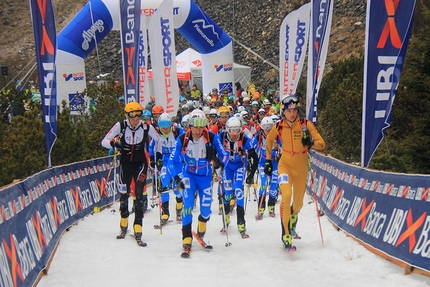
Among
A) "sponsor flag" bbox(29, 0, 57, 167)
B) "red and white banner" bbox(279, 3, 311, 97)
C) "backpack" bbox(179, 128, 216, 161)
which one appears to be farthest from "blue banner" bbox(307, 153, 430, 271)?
"red and white banner" bbox(279, 3, 311, 97)

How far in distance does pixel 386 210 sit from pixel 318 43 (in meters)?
6.75

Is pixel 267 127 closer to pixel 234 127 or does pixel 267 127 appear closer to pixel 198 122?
pixel 234 127

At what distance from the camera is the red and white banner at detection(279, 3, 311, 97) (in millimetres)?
17609

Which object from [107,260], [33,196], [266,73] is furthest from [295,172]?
[266,73]

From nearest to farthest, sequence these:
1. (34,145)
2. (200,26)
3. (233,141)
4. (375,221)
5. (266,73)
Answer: (375,221) < (233,141) < (34,145) < (200,26) < (266,73)

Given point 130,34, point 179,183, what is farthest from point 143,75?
point 179,183

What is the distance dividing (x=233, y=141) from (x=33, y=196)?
158 inches

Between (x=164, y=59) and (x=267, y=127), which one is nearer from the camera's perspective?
(x=267, y=127)

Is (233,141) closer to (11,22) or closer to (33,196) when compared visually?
(33,196)

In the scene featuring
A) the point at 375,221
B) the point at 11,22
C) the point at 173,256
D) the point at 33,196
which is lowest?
the point at 173,256

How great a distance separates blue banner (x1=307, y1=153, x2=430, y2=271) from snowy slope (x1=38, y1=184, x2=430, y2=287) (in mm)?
221

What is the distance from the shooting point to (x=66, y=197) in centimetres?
1180

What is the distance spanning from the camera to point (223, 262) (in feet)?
28.7

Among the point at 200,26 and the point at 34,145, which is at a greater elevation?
the point at 200,26
